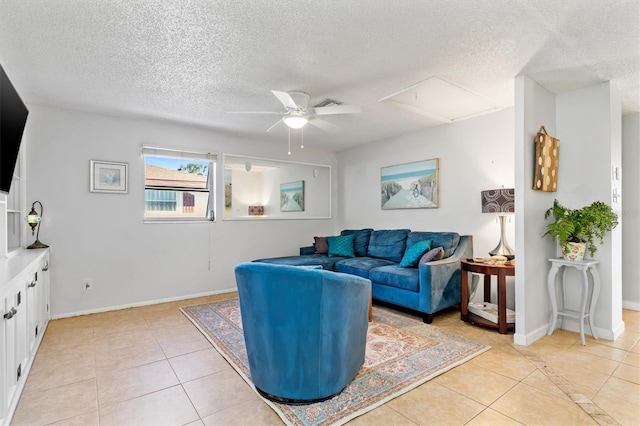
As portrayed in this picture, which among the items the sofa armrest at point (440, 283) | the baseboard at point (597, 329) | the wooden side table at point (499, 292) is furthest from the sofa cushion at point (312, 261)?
the baseboard at point (597, 329)

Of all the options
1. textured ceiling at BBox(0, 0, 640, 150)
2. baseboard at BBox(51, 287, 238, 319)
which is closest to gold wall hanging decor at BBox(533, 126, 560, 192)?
textured ceiling at BBox(0, 0, 640, 150)

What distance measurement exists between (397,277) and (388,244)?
1.06 m

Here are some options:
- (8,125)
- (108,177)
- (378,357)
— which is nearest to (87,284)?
(108,177)

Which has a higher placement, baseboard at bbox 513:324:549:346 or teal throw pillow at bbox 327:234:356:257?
teal throw pillow at bbox 327:234:356:257

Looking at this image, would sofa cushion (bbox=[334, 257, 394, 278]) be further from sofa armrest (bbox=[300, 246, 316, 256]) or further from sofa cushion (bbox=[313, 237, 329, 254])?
sofa armrest (bbox=[300, 246, 316, 256])

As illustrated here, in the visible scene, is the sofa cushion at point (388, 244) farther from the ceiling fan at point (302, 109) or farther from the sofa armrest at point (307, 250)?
the ceiling fan at point (302, 109)

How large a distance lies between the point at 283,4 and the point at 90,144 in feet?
10.5

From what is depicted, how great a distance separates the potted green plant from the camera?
2.84 meters

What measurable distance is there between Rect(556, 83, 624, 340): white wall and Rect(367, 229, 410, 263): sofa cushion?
189 cm

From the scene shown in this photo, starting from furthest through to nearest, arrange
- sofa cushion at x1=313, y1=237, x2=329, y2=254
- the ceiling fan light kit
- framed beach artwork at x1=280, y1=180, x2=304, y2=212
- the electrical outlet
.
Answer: framed beach artwork at x1=280, y1=180, x2=304, y2=212
sofa cushion at x1=313, y1=237, x2=329, y2=254
the electrical outlet
the ceiling fan light kit

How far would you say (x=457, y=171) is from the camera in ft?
14.0

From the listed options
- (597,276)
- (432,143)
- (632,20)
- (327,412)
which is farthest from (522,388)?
(432,143)

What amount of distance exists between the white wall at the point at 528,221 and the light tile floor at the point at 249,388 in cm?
22

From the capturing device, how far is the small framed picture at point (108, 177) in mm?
3842
